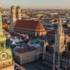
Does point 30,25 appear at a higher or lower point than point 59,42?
lower

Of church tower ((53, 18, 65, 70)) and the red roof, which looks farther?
the red roof

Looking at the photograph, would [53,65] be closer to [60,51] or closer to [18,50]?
[60,51]

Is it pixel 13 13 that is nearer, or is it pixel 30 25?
pixel 13 13

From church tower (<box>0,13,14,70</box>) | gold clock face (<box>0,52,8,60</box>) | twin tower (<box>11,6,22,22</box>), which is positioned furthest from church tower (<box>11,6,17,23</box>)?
gold clock face (<box>0,52,8,60</box>)

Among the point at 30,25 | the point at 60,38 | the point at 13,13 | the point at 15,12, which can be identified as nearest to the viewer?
the point at 60,38

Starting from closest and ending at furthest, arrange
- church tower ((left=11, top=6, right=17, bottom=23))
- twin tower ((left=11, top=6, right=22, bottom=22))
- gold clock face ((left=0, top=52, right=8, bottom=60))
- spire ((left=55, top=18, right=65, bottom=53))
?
gold clock face ((left=0, top=52, right=8, bottom=60)) → spire ((left=55, top=18, right=65, bottom=53)) → church tower ((left=11, top=6, right=17, bottom=23)) → twin tower ((left=11, top=6, right=22, bottom=22))

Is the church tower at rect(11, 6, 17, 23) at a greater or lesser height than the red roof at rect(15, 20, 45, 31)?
greater

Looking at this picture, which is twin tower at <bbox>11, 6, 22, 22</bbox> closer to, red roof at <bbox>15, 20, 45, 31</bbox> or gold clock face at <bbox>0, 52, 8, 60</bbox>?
red roof at <bbox>15, 20, 45, 31</bbox>

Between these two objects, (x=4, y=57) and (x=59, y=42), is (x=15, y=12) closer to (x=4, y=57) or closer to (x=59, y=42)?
(x=59, y=42)

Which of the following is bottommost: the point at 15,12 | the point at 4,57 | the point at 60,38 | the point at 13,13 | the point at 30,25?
the point at 30,25

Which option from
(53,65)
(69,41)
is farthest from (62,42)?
(69,41)

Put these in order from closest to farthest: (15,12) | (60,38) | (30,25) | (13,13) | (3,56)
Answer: (3,56) → (60,38) → (13,13) → (15,12) → (30,25)

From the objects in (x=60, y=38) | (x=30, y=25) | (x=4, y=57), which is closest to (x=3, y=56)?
(x=4, y=57)
